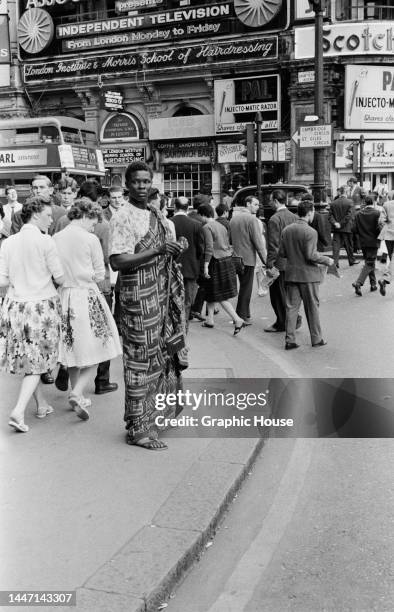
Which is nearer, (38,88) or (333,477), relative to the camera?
(333,477)

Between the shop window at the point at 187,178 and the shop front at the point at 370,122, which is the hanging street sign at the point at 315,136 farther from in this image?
the shop window at the point at 187,178

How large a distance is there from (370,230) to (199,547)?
10.4 meters

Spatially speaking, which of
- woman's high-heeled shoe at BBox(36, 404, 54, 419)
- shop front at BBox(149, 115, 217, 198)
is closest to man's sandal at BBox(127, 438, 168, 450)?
woman's high-heeled shoe at BBox(36, 404, 54, 419)

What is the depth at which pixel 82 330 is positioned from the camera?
6129 mm

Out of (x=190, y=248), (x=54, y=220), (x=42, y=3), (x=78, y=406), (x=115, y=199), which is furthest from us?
(x=42, y=3)

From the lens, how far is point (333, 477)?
5004 mm

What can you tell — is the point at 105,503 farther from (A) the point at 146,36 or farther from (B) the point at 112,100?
(A) the point at 146,36

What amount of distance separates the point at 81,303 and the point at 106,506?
7.24 ft

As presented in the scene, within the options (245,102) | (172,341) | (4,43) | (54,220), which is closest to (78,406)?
(172,341)

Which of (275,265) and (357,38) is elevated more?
(357,38)

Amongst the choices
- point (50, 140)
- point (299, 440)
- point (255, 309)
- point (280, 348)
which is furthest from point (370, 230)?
point (50, 140)

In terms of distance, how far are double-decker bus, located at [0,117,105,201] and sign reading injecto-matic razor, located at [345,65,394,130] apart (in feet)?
32.9

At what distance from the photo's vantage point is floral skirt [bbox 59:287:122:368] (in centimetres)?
612

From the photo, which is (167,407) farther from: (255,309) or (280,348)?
(255,309)
